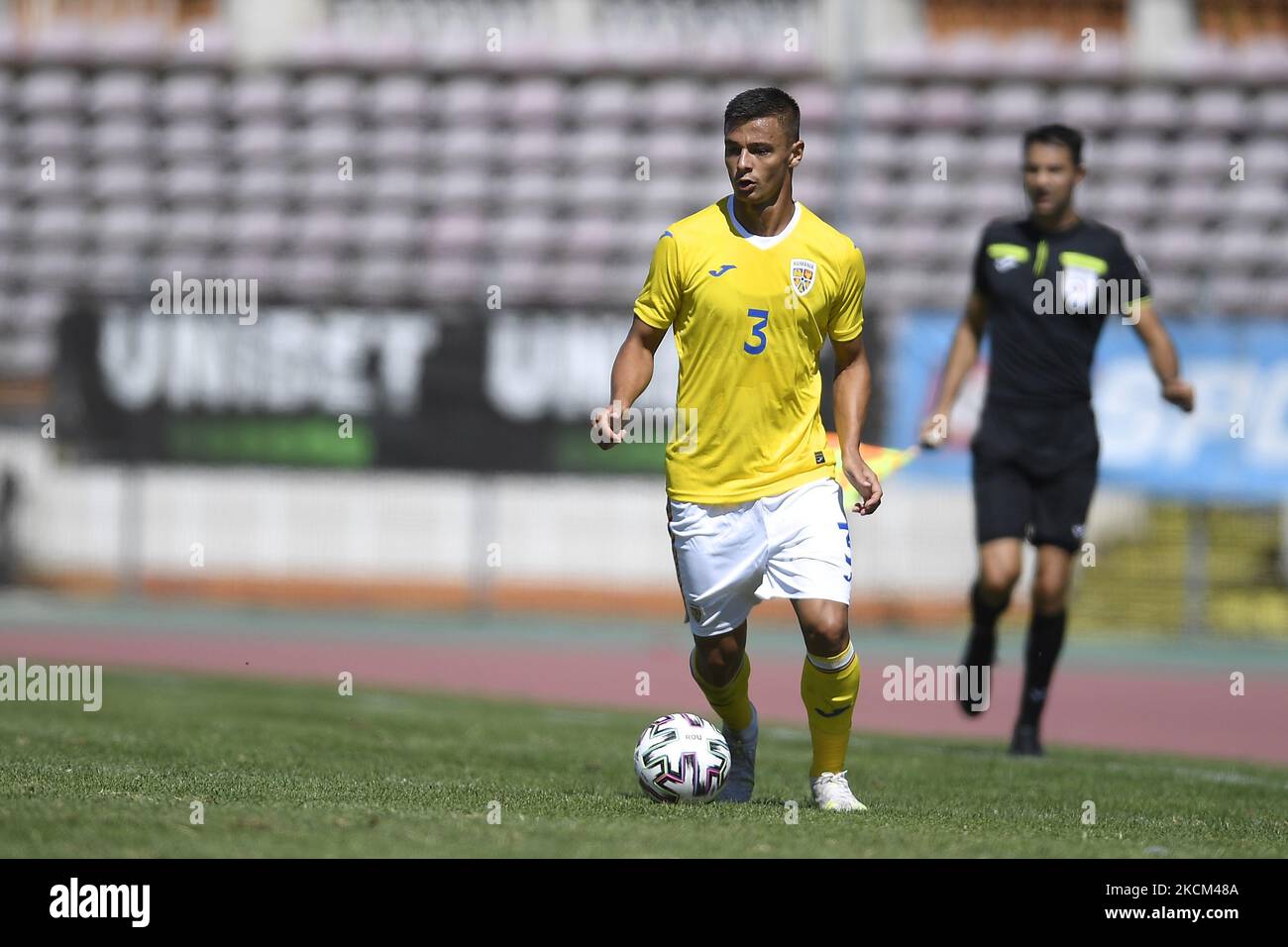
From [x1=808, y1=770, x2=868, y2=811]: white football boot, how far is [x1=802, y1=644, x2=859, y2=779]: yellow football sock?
34mm

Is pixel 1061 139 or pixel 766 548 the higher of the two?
pixel 1061 139

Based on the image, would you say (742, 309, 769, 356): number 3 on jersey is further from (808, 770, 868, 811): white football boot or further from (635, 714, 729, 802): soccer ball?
(808, 770, 868, 811): white football boot

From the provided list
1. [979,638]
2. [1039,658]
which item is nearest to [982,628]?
[979,638]

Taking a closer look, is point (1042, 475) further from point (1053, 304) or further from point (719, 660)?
point (719, 660)

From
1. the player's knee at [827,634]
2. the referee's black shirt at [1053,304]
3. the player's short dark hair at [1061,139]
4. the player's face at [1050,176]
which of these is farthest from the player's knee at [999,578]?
the player's knee at [827,634]

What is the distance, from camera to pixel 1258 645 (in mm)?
19219

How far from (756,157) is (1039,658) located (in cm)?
395

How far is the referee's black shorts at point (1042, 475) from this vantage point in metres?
9.92

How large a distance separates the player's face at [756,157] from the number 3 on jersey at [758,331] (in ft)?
1.28

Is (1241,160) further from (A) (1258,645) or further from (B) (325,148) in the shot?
(B) (325,148)

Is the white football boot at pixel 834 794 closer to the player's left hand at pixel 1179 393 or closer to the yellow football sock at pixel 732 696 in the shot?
the yellow football sock at pixel 732 696

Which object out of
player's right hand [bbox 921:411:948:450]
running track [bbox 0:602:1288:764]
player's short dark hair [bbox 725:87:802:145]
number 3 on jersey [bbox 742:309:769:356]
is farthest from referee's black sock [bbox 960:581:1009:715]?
player's short dark hair [bbox 725:87:802:145]

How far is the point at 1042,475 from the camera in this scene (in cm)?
995
